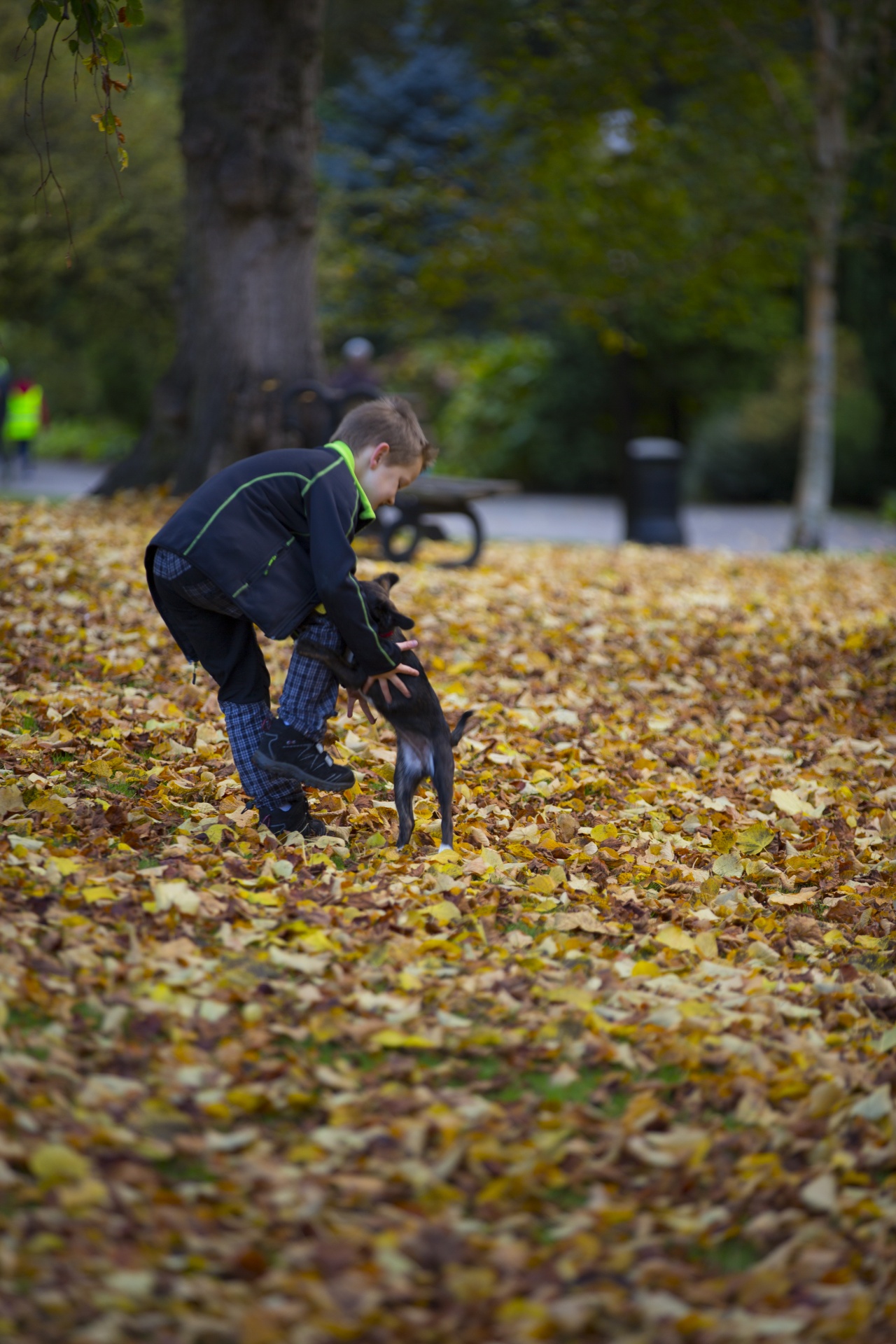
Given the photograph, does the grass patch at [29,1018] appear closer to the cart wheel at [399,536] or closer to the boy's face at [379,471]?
the boy's face at [379,471]

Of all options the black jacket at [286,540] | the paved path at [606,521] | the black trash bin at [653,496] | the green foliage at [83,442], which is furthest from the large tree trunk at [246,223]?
the green foliage at [83,442]

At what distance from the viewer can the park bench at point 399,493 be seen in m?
9.36

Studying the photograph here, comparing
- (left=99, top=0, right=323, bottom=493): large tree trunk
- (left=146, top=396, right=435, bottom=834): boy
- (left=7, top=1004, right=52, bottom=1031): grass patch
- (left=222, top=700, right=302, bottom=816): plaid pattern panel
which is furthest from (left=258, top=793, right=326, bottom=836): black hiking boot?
(left=99, top=0, right=323, bottom=493): large tree trunk

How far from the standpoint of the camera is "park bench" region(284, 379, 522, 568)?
936 centimetres

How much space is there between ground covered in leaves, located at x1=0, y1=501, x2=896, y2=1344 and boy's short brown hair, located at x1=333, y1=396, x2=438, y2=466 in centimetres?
133

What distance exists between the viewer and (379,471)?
3.90m

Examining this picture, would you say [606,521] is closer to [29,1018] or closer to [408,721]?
[408,721]

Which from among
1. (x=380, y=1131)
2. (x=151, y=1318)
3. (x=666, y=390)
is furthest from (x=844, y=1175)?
(x=666, y=390)

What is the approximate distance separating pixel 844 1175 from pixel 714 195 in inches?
543

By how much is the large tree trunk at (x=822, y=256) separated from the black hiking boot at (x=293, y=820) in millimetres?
11009

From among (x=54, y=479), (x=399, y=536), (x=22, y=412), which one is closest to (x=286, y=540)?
(x=399, y=536)

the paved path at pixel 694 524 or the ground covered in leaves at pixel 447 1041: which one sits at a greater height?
the ground covered in leaves at pixel 447 1041

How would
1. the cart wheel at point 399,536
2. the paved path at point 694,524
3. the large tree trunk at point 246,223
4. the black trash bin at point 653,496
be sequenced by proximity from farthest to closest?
the paved path at point 694,524, the black trash bin at point 653,496, the large tree trunk at point 246,223, the cart wheel at point 399,536

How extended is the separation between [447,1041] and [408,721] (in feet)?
4.03
